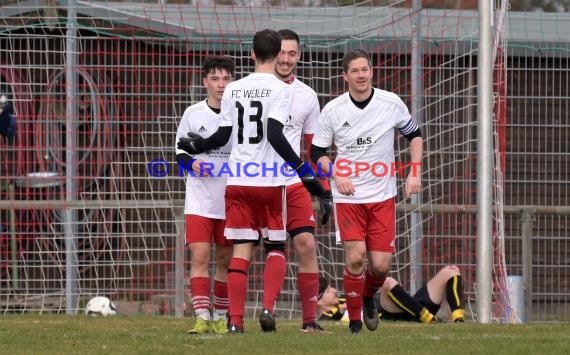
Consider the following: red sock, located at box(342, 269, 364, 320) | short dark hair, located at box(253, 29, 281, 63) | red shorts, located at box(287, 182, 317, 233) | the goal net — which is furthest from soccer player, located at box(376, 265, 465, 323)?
short dark hair, located at box(253, 29, 281, 63)

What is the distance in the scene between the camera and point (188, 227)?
9.95 meters

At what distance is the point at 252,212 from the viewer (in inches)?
357

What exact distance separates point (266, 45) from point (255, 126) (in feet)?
1.86

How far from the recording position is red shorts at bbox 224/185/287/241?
899cm

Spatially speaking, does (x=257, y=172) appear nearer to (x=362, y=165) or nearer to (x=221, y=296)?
(x=362, y=165)

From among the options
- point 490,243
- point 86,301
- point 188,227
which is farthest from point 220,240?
point 86,301

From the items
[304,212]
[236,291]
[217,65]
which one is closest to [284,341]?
[236,291]

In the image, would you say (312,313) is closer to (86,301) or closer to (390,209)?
(390,209)

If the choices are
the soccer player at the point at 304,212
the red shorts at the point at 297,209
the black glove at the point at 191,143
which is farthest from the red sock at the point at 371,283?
the black glove at the point at 191,143

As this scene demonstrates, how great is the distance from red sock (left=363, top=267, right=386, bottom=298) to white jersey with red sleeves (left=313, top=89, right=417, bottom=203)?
62 centimetres

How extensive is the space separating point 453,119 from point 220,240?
4973 millimetres

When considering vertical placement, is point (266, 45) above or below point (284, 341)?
above

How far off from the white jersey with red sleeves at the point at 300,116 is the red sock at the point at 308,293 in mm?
929

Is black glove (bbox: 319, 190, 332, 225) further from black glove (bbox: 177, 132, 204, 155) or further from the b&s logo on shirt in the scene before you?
black glove (bbox: 177, 132, 204, 155)
